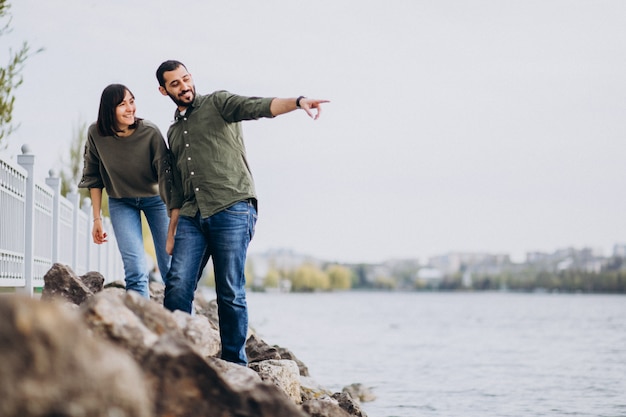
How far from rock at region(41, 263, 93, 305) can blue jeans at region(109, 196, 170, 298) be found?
0.70 metres

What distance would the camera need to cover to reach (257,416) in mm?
3789

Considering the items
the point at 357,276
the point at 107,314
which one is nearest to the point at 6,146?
Result: the point at 107,314

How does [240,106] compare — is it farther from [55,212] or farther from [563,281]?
[563,281]

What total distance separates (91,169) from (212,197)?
1.30 m

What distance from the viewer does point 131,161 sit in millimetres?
5926

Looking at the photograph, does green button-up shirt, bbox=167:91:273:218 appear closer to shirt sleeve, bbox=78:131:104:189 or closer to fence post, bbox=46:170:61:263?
shirt sleeve, bbox=78:131:104:189

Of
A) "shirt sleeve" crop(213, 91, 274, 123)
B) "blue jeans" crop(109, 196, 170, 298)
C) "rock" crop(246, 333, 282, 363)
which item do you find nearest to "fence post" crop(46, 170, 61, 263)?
"rock" crop(246, 333, 282, 363)

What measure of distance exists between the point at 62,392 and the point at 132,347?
1.08m

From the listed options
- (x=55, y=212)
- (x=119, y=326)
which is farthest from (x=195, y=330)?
(x=55, y=212)

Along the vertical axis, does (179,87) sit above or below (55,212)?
above

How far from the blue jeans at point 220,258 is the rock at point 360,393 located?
7246mm

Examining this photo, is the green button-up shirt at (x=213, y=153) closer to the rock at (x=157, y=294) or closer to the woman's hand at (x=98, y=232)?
the woman's hand at (x=98, y=232)

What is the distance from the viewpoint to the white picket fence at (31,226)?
7617mm

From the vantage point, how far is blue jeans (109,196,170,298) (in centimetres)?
615
